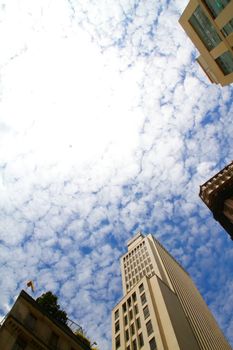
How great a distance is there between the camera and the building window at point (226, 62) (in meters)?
28.3

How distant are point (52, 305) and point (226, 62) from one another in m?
28.7

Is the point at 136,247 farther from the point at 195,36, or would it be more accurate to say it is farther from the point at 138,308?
the point at 195,36

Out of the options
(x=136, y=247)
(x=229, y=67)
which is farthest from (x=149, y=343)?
(x=136, y=247)

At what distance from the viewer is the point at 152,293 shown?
172ft

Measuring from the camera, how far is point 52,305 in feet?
85.3

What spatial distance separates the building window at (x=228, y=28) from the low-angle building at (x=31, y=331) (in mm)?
26863

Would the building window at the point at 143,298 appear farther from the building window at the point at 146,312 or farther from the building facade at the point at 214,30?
the building facade at the point at 214,30

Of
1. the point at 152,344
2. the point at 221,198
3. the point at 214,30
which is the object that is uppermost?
the point at 214,30

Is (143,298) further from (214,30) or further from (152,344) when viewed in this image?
(214,30)

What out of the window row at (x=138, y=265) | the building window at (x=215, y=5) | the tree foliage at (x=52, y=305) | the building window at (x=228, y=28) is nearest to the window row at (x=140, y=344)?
the tree foliage at (x=52, y=305)

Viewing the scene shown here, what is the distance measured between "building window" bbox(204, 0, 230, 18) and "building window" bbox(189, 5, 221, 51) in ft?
4.31

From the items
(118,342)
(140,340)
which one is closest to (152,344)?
(140,340)

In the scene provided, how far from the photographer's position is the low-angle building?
17.6m

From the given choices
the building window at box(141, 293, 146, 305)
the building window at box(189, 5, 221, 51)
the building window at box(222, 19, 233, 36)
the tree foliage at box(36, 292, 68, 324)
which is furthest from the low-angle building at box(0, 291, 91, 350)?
the building window at box(141, 293, 146, 305)
